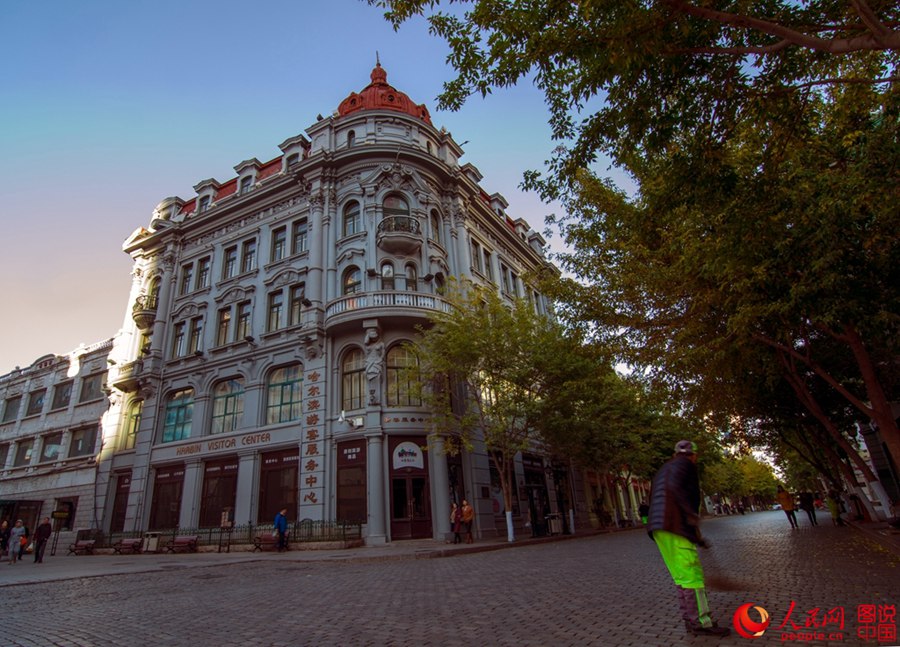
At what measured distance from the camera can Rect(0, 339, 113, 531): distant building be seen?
28.6 m

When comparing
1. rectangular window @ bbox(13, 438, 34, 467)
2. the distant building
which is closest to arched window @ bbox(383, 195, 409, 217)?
the distant building

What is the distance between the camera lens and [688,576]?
4.50 metres

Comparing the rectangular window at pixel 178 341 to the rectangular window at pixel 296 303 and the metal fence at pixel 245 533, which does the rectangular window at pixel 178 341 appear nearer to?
the rectangular window at pixel 296 303

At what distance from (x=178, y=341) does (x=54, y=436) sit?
40.7 feet

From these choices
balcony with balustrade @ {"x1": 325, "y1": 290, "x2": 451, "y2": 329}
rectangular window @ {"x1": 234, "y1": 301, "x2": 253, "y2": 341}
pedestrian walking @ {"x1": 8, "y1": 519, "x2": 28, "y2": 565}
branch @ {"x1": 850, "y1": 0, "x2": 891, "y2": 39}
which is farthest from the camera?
rectangular window @ {"x1": 234, "y1": 301, "x2": 253, "y2": 341}

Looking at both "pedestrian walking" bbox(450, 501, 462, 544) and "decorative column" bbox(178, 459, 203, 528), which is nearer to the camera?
"pedestrian walking" bbox(450, 501, 462, 544)

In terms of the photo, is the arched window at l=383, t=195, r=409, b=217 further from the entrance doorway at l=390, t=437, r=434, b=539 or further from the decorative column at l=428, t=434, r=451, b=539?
the decorative column at l=428, t=434, r=451, b=539

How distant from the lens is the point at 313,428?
851 inches

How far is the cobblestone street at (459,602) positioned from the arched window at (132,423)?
1870cm

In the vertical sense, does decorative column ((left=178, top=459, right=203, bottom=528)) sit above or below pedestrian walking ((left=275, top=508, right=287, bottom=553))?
above

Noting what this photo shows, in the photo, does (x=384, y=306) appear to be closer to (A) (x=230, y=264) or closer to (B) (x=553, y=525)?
(A) (x=230, y=264)

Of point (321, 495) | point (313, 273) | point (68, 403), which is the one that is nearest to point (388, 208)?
point (313, 273)

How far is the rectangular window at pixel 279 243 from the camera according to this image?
2722 cm

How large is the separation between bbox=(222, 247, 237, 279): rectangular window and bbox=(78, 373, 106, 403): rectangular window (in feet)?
37.4
